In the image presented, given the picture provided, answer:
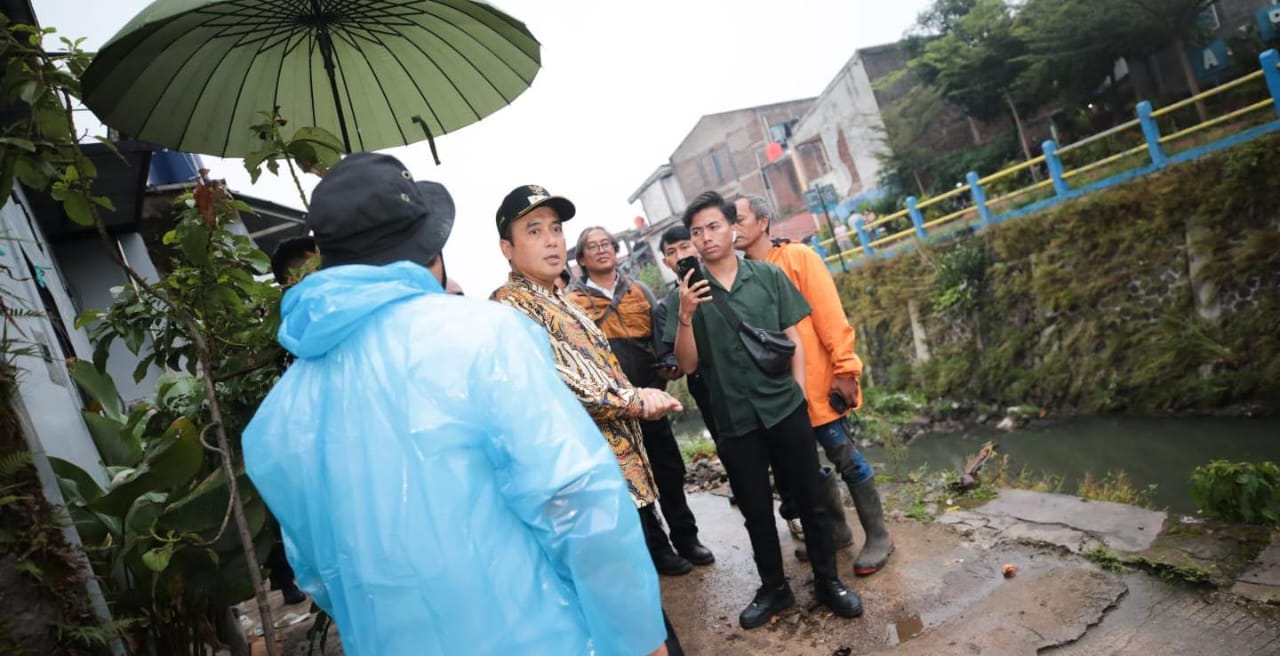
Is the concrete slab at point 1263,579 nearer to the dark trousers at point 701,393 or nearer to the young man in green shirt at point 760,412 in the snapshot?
the young man in green shirt at point 760,412

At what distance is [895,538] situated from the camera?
3670 mm

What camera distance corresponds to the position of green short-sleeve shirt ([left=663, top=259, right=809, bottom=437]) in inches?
112

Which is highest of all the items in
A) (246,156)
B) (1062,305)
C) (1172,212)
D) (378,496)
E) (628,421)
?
(246,156)

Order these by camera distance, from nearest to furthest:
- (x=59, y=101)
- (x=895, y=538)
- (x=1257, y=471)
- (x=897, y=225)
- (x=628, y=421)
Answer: (x=59, y=101)
(x=628, y=421)
(x=1257, y=471)
(x=895, y=538)
(x=897, y=225)

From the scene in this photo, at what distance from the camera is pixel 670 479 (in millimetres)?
3924

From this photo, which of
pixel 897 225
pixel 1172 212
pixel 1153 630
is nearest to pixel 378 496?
pixel 1153 630

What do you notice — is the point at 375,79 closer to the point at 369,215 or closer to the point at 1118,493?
the point at 369,215

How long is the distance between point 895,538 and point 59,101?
3.81 m

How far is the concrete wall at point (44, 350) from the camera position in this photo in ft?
7.43

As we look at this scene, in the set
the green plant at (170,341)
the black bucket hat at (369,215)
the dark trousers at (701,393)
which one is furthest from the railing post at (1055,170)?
the black bucket hat at (369,215)

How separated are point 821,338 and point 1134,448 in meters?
6.71

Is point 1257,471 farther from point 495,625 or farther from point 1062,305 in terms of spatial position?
point 1062,305

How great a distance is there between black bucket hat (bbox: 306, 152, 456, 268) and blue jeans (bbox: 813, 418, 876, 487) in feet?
8.19

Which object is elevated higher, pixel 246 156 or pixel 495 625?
pixel 246 156
